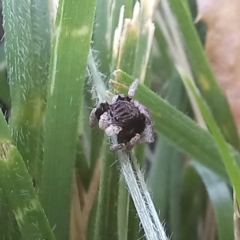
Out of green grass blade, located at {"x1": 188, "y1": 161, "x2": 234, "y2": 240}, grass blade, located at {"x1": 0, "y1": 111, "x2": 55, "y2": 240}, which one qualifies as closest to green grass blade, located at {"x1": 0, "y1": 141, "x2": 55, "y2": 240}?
grass blade, located at {"x1": 0, "y1": 111, "x2": 55, "y2": 240}

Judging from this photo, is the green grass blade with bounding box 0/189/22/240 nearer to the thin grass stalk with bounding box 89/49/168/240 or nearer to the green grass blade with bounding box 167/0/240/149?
the thin grass stalk with bounding box 89/49/168/240

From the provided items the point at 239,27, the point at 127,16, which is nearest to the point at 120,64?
the point at 127,16

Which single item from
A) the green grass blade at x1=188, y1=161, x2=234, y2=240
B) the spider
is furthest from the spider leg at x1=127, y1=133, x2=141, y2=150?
the green grass blade at x1=188, y1=161, x2=234, y2=240

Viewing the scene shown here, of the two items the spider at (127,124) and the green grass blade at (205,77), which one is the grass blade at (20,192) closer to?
the spider at (127,124)

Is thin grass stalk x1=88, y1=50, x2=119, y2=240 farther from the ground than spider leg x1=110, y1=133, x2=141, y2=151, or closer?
closer

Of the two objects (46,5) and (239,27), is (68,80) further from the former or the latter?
(239,27)

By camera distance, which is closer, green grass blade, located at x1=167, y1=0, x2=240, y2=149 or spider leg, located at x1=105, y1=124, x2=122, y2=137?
spider leg, located at x1=105, y1=124, x2=122, y2=137

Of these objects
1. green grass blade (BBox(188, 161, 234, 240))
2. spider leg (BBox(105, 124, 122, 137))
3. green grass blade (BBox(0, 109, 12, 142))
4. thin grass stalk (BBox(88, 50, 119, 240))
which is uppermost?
green grass blade (BBox(0, 109, 12, 142))

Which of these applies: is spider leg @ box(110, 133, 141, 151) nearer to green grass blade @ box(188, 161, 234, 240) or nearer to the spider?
the spider
